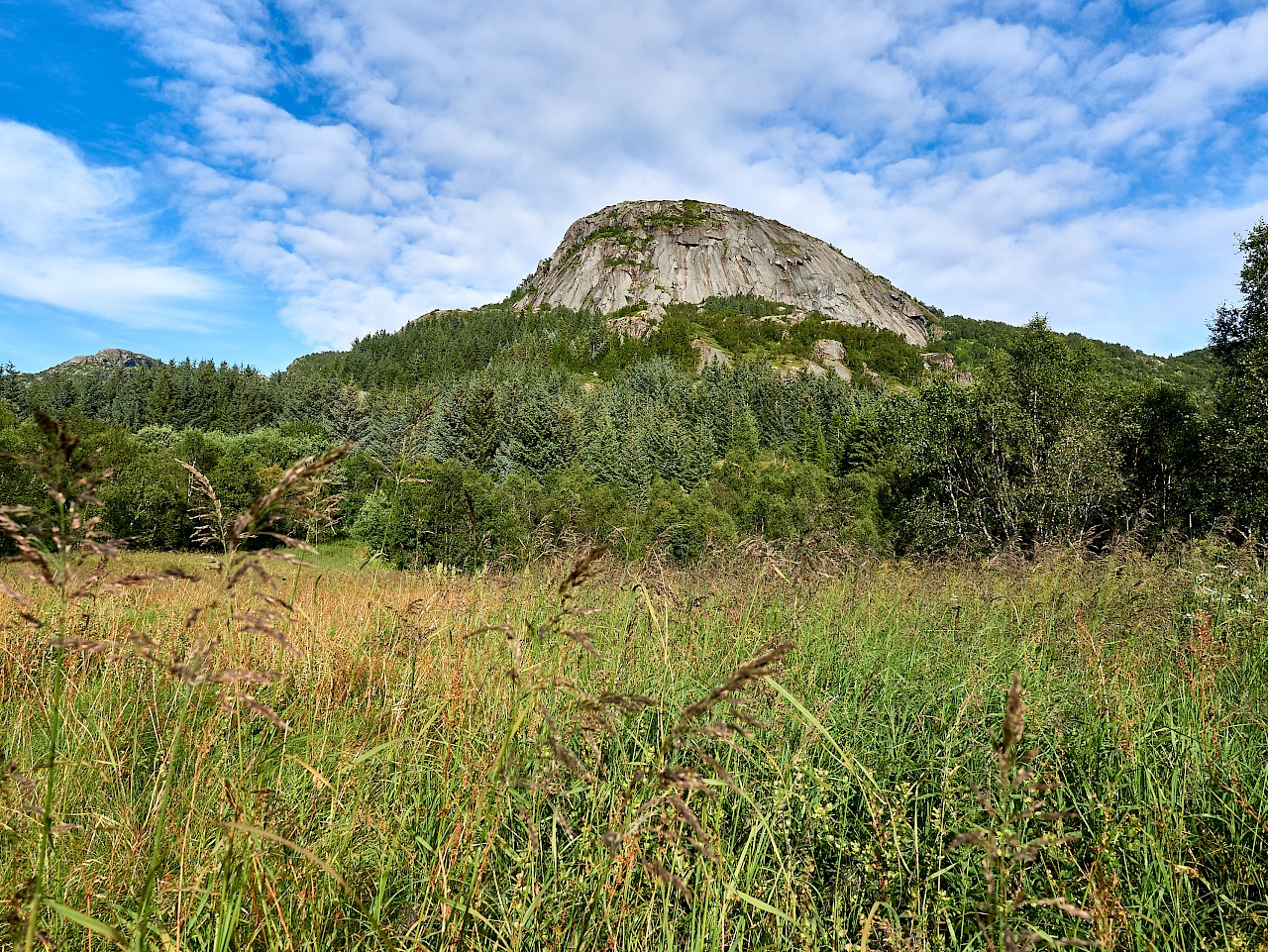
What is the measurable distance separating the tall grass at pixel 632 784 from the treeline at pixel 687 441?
74 cm

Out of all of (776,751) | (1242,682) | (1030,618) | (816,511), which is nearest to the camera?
(776,751)

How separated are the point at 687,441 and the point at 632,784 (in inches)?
2841

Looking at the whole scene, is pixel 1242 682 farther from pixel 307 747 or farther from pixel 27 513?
pixel 27 513

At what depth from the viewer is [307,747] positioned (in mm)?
2445

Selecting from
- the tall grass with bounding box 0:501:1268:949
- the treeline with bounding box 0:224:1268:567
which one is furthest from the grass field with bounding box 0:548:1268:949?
the treeline with bounding box 0:224:1268:567

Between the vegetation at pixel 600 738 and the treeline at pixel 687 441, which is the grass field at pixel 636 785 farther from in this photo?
the treeline at pixel 687 441

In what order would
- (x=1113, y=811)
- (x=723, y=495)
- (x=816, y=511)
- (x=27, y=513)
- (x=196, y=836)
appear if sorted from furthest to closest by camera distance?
(x=723, y=495)
(x=816, y=511)
(x=1113, y=811)
(x=196, y=836)
(x=27, y=513)

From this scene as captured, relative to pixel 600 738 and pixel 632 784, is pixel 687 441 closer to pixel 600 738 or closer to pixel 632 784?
pixel 600 738

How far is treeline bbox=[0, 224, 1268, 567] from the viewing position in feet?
32.9

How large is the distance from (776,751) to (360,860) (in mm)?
1679

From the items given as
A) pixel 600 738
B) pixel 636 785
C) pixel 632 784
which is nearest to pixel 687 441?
pixel 600 738

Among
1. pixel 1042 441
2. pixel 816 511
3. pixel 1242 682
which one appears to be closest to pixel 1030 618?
pixel 1242 682

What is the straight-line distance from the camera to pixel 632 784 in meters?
1.81

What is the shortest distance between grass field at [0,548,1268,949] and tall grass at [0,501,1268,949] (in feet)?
0.07
